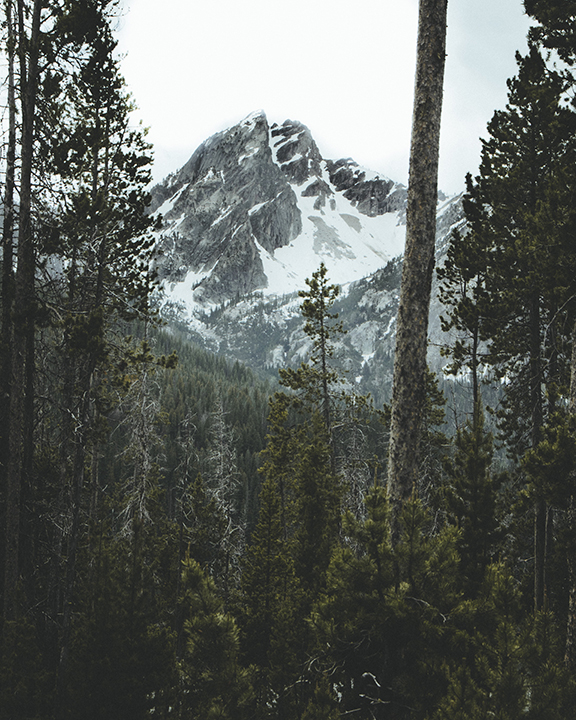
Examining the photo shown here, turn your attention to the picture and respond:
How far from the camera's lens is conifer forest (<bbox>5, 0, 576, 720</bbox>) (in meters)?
3.26

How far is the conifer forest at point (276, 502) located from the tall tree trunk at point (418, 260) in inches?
17.0

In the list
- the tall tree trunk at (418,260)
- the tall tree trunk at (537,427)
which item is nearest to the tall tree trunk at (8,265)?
the tall tree trunk at (418,260)

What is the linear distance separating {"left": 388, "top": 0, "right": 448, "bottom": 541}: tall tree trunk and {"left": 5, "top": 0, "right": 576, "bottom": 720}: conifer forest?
1.42 feet

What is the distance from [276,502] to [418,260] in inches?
447

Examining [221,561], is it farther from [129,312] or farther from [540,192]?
[540,192]

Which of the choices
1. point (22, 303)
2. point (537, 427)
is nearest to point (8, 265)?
point (22, 303)

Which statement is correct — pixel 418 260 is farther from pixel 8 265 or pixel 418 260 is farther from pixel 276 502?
pixel 276 502

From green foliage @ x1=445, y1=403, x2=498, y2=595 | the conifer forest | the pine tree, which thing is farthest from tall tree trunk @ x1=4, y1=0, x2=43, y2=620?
the pine tree

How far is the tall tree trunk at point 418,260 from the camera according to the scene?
162 inches

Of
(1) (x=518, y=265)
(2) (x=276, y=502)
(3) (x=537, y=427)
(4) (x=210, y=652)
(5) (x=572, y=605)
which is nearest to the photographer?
(4) (x=210, y=652)

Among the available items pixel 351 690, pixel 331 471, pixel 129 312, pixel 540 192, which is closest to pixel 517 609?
pixel 351 690

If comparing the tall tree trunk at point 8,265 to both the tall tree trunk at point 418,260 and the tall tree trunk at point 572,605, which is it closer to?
the tall tree trunk at point 418,260

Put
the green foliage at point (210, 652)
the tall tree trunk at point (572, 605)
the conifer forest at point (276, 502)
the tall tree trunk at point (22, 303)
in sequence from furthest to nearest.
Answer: the tall tree trunk at point (22, 303)
the tall tree trunk at point (572, 605)
the green foliage at point (210, 652)
the conifer forest at point (276, 502)

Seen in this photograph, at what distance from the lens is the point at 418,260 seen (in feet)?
14.1
